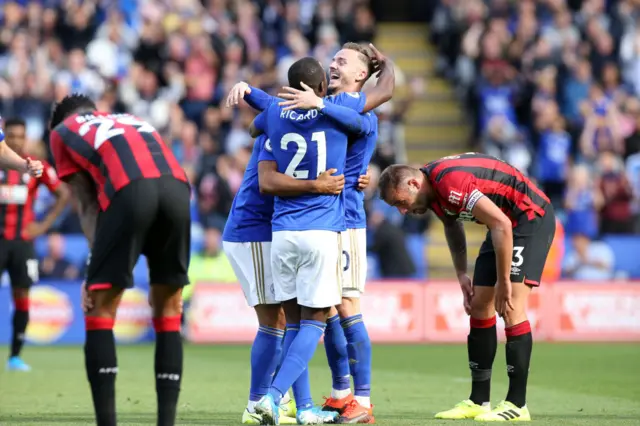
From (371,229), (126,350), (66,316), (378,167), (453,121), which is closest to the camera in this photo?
(126,350)

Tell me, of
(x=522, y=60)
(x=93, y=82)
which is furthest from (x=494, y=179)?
(x=522, y=60)

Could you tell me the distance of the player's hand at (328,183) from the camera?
792 cm

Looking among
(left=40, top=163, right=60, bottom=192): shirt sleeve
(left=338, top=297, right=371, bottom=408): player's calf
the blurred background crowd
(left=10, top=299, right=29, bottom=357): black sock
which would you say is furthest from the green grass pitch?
the blurred background crowd

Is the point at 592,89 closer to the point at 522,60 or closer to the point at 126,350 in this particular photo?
the point at 522,60

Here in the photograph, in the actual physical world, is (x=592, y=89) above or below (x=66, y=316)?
above

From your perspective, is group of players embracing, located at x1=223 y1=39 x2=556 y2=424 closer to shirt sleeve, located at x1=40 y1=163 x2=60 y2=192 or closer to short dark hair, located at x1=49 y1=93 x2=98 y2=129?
short dark hair, located at x1=49 y1=93 x2=98 y2=129

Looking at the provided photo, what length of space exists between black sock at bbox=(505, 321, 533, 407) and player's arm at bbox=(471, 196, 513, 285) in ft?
2.15

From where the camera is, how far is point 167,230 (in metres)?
6.69

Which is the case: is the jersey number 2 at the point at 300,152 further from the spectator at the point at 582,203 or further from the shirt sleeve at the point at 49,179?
the spectator at the point at 582,203

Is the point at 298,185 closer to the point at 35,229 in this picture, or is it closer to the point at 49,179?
the point at 49,179

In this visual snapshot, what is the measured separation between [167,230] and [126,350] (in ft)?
32.7

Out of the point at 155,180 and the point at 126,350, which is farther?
the point at 126,350

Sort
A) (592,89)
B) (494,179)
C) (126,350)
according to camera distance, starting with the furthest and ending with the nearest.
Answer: (592,89), (126,350), (494,179)

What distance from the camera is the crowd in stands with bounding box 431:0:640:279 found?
20.1 m
